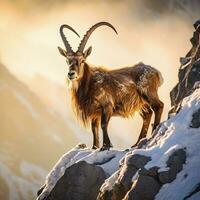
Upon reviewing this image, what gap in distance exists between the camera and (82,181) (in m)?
19.7

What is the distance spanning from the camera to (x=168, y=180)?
15.6 m

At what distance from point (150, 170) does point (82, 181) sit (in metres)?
4.40

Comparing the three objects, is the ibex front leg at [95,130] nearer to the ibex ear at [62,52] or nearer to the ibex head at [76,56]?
the ibex head at [76,56]

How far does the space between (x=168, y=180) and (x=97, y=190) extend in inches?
182

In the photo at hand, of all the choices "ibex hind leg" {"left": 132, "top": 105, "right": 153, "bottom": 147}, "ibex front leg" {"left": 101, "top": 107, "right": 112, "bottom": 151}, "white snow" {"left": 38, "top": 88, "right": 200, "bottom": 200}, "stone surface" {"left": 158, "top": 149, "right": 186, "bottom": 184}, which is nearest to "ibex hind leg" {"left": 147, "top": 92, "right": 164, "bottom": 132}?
"ibex hind leg" {"left": 132, "top": 105, "right": 153, "bottom": 147}

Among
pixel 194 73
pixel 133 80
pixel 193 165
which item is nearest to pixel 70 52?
pixel 133 80

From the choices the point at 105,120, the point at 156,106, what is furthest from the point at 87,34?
the point at 156,106

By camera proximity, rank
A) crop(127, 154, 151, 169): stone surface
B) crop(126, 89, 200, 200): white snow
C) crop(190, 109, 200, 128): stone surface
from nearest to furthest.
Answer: crop(126, 89, 200, 200): white snow < crop(127, 154, 151, 169): stone surface < crop(190, 109, 200, 128): stone surface

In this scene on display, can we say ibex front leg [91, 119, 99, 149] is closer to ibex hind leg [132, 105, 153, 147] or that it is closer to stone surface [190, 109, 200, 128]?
ibex hind leg [132, 105, 153, 147]

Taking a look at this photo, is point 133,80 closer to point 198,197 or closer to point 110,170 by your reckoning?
point 110,170

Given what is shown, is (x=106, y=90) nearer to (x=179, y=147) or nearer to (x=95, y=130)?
(x=95, y=130)

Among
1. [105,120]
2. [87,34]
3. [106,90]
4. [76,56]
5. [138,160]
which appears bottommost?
[138,160]

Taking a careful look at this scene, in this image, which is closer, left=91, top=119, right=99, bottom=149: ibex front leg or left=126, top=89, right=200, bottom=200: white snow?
left=126, top=89, right=200, bottom=200: white snow

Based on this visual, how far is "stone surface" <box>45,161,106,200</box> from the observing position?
773 inches
